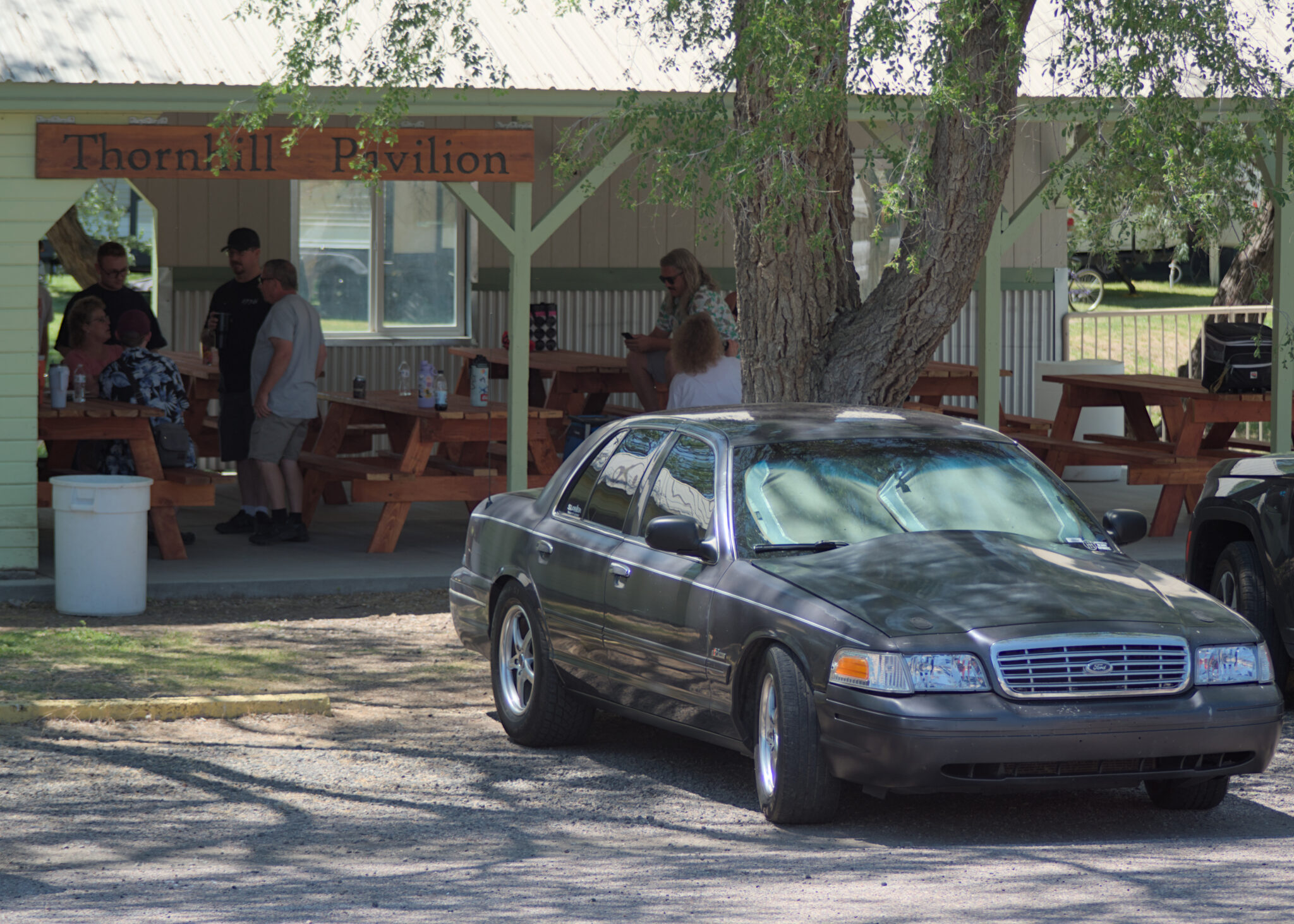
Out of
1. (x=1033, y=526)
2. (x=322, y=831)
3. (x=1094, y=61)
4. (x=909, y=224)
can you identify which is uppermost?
(x=1094, y=61)

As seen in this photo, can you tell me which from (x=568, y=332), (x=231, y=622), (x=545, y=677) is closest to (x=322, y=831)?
(x=545, y=677)

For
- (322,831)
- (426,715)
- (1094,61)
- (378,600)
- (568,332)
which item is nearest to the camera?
(322,831)

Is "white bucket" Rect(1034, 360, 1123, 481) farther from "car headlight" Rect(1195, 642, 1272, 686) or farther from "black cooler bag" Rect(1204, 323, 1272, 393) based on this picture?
"car headlight" Rect(1195, 642, 1272, 686)

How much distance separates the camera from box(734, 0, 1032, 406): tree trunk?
8992 millimetres

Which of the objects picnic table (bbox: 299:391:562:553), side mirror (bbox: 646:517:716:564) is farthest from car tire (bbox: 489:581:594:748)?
picnic table (bbox: 299:391:562:553)

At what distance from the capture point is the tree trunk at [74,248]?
1822cm

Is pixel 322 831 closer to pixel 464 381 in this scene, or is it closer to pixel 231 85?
pixel 231 85

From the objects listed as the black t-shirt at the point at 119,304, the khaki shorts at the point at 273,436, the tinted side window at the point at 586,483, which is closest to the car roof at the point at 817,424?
the tinted side window at the point at 586,483

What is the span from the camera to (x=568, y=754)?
7324mm

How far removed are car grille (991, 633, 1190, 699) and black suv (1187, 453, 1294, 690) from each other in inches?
81.3

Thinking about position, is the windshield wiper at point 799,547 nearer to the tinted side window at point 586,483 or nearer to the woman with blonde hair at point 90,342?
the tinted side window at point 586,483

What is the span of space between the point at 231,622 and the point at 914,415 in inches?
184

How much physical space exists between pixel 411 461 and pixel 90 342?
2303mm

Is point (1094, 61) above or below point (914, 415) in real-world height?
above
